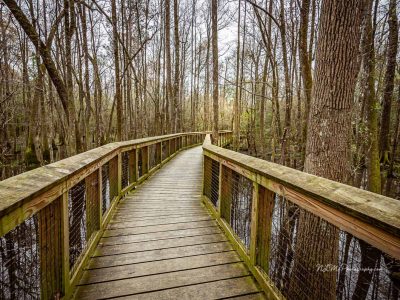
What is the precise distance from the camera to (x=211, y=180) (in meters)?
4.66

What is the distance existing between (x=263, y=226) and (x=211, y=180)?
8.04ft

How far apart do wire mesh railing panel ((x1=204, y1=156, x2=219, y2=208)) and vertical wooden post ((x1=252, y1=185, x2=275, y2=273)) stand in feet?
7.33

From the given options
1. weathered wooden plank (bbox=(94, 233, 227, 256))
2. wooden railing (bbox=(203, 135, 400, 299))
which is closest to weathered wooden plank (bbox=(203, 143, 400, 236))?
wooden railing (bbox=(203, 135, 400, 299))

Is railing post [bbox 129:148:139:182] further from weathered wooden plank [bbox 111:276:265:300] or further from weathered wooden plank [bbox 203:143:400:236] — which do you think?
weathered wooden plank [bbox 203:143:400:236]

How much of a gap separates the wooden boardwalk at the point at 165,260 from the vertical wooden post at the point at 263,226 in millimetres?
236

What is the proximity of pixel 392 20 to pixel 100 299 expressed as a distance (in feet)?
36.7

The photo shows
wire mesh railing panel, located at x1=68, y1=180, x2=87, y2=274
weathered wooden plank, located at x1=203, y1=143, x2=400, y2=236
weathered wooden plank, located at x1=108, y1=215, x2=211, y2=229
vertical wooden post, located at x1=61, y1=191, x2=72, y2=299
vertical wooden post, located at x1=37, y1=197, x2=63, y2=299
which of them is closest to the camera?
weathered wooden plank, located at x1=203, y1=143, x2=400, y2=236

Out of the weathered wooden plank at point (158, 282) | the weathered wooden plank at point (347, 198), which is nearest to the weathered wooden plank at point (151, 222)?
the weathered wooden plank at point (158, 282)

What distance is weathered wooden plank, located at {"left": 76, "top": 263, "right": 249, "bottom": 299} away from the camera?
2.11m

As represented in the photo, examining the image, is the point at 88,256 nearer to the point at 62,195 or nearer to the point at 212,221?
the point at 62,195

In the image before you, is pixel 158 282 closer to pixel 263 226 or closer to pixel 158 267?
pixel 158 267

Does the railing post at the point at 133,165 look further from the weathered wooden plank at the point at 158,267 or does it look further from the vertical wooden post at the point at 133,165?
the weathered wooden plank at the point at 158,267

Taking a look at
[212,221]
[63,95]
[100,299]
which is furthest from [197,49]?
[100,299]

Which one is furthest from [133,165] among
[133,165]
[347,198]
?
[347,198]
